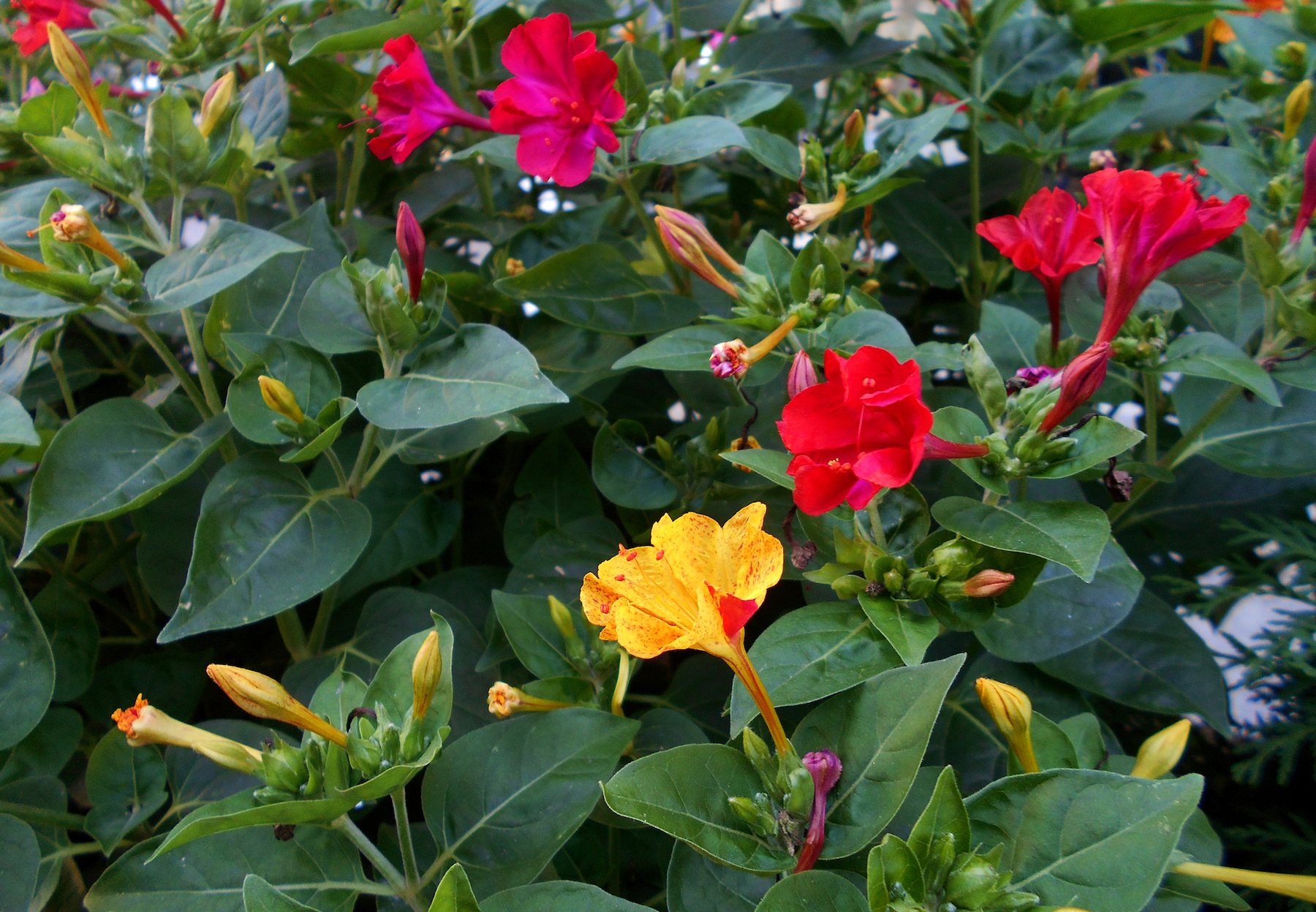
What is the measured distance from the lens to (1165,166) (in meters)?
1.10

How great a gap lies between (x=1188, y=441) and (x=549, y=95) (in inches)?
27.0

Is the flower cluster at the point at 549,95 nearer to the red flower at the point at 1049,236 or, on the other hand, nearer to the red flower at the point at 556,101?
the red flower at the point at 556,101

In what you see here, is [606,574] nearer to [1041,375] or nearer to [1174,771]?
[1041,375]

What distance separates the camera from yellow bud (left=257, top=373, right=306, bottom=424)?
64 cm

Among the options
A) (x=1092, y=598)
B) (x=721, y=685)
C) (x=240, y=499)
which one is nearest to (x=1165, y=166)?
(x=1092, y=598)

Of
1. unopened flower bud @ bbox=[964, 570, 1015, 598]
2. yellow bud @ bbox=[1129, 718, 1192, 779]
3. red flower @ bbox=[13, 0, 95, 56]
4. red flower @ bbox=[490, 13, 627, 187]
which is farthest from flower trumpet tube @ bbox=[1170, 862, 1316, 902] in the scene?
red flower @ bbox=[13, 0, 95, 56]

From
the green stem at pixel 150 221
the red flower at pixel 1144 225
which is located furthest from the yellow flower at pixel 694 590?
the green stem at pixel 150 221

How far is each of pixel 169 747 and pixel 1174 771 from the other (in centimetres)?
104

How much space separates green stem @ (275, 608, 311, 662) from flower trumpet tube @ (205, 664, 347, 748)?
251 millimetres

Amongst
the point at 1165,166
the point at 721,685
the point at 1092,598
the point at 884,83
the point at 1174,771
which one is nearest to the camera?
the point at 1092,598

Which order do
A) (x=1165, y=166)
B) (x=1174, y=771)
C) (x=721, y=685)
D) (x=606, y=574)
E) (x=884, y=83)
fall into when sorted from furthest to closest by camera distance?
1. (x=884, y=83)
2. (x=1165, y=166)
3. (x=1174, y=771)
4. (x=721, y=685)
5. (x=606, y=574)

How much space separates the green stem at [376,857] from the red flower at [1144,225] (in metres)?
0.63

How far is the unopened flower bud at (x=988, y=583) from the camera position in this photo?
0.53m

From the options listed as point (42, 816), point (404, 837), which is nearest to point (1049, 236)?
point (404, 837)
